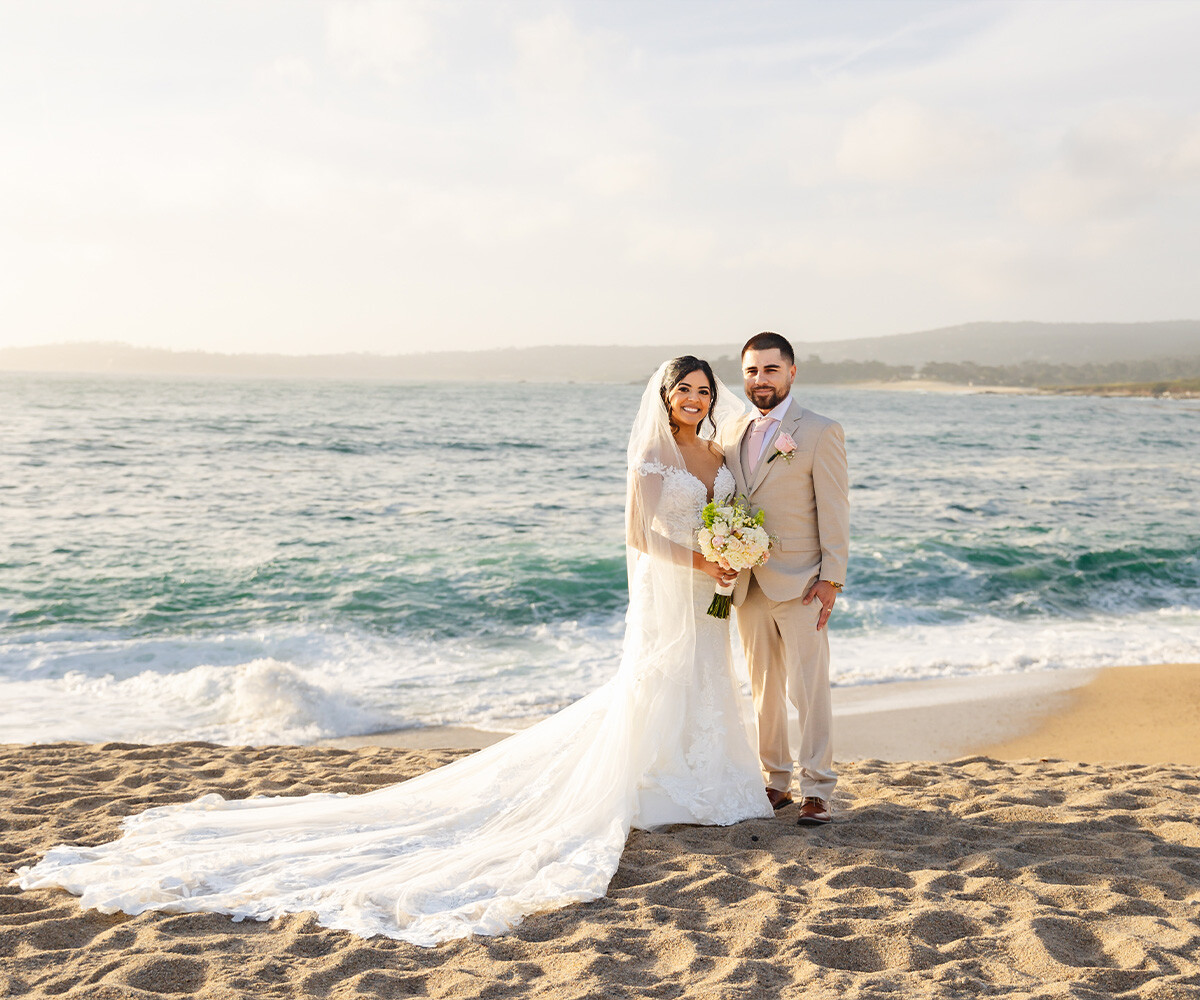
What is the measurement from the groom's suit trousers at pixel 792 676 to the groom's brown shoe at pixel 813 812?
3 centimetres

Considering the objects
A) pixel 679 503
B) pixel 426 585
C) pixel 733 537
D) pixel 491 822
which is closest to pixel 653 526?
pixel 679 503

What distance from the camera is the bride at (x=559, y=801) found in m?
3.51

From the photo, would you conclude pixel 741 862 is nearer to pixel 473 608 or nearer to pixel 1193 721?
pixel 1193 721

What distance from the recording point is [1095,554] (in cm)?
1329

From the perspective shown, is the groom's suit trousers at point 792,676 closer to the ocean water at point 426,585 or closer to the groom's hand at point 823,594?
the groom's hand at point 823,594

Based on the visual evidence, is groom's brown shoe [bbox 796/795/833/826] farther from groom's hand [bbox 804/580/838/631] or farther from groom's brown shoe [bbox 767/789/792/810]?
groom's hand [bbox 804/580/838/631]

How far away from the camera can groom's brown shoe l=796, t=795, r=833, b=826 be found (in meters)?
4.25

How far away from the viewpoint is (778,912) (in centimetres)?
334

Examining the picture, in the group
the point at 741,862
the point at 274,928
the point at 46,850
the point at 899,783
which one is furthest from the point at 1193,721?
the point at 46,850

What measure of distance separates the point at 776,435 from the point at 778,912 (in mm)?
2113

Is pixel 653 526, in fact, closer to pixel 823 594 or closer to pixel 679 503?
pixel 679 503

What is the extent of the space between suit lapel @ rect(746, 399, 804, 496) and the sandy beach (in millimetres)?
1648

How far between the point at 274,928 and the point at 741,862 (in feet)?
6.21

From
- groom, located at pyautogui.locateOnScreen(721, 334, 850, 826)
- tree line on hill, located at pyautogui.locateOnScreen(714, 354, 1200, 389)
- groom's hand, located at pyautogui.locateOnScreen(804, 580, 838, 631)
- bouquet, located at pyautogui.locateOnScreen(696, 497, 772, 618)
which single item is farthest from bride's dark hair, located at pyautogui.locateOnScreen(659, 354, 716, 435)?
tree line on hill, located at pyautogui.locateOnScreen(714, 354, 1200, 389)
